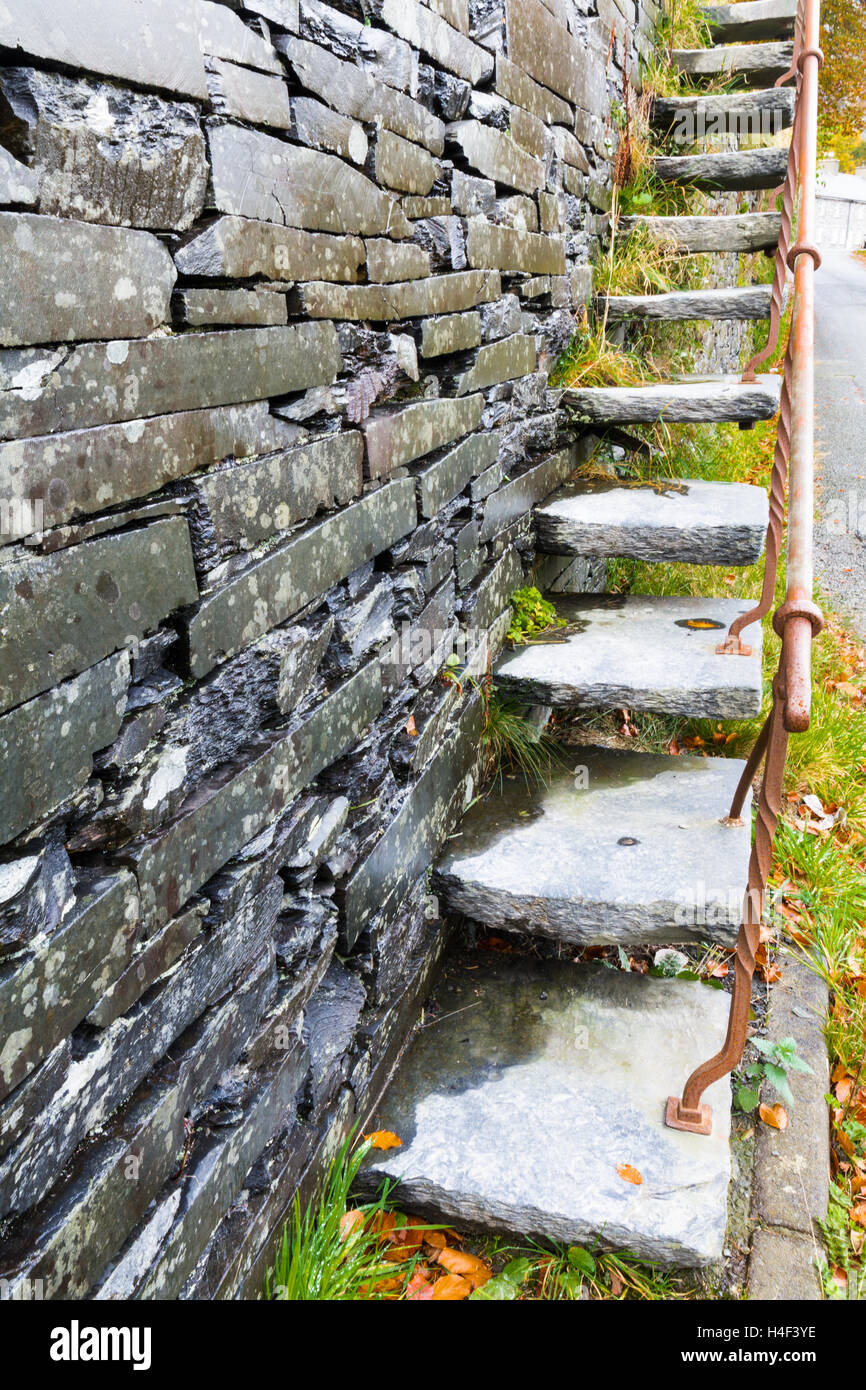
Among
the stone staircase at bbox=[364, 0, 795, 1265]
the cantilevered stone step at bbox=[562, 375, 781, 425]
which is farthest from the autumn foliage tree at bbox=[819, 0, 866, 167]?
the stone staircase at bbox=[364, 0, 795, 1265]

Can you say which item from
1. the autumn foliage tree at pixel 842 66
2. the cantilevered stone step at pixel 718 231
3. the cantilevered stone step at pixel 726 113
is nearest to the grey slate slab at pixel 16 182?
the cantilevered stone step at pixel 718 231

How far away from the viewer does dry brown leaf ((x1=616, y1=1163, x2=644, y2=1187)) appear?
1.71 metres

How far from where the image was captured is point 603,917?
6.53 feet

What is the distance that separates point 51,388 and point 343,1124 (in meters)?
1.38

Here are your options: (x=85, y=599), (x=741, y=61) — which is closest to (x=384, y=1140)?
(x=85, y=599)

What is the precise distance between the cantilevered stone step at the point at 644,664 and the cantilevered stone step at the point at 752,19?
11.0 feet

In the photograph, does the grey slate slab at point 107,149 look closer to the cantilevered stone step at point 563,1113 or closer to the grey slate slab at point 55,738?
the grey slate slab at point 55,738

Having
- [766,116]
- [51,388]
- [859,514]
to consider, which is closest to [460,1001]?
[51,388]

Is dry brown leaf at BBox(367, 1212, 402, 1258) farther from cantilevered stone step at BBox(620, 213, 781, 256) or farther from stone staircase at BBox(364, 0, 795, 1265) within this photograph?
cantilevered stone step at BBox(620, 213, 781, 256)

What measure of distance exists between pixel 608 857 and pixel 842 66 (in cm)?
1138

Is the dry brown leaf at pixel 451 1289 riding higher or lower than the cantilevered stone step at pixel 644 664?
lower

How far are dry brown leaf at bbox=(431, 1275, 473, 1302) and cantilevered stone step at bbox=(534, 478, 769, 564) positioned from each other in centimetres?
184

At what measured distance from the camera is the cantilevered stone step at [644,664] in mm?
2344
